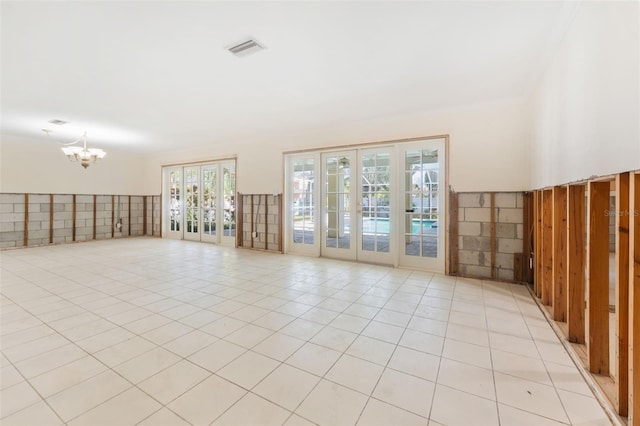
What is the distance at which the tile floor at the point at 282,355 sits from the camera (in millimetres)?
1542

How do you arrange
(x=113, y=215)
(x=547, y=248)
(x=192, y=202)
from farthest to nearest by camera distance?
(x=113, y=215) → (x=192, y=202) → (x=547, y=248)

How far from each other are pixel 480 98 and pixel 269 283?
393 centimetres

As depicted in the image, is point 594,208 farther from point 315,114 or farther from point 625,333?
point 315,114

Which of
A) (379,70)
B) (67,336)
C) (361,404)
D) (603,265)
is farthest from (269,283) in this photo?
(603,265)

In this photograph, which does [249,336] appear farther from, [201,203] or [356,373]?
[201,203]

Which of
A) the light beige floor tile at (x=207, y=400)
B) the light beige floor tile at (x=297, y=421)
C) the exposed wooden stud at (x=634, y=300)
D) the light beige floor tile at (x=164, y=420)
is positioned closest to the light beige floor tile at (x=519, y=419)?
the exposed wooden stud at (x=634, y=300)

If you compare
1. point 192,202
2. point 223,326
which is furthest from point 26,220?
point 223,326

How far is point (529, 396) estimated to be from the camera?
1.66m

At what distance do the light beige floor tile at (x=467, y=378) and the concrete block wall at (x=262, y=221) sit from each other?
4.56 m

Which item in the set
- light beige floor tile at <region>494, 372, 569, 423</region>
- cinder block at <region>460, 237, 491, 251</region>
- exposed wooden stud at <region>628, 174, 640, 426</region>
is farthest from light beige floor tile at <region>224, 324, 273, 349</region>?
cinder block at <region>460, 237, 491, 251</region>

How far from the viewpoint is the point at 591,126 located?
179 centimetres

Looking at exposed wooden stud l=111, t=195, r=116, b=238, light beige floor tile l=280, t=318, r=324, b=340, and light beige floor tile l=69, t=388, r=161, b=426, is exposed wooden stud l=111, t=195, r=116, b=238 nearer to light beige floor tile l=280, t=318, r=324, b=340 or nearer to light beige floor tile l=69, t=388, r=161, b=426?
light beige floor tile l=280, t=318, r=324, b=340

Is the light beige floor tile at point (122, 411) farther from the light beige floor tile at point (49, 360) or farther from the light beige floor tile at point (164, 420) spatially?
the light beige floor tile at point (49, 360)

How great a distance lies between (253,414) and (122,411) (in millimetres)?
723
